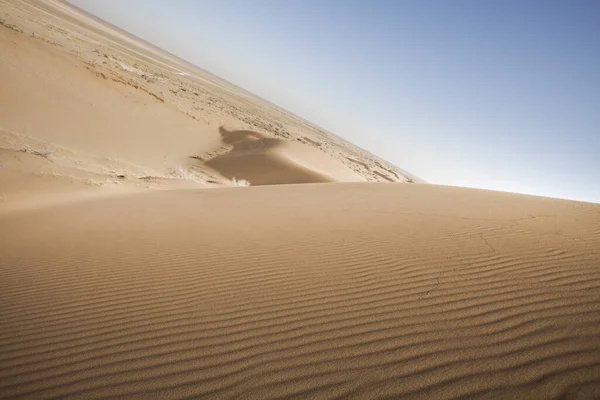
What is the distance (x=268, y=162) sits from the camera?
65.2 ft

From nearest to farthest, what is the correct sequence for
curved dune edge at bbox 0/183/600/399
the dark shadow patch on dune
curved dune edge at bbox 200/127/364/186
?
curved dune edge at bbox 0/183/600/399 < the dark shadow patch on dune < curved dune edge at bbox 200/127/364/186

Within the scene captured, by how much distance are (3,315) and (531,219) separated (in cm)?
798

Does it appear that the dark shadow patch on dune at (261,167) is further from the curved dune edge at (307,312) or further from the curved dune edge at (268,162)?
the curved dune edge at (307,312)

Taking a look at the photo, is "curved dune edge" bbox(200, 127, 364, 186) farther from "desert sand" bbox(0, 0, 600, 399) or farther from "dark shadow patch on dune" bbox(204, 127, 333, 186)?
"desert sand" bbox(0, 0, 600, 399)

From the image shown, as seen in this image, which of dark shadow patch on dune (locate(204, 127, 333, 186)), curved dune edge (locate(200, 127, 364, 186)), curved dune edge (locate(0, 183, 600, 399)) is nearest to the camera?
curved dune edge (locate(0, 183, 600, 399))

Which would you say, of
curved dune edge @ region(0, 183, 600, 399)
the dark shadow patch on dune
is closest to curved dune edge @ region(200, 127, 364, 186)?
the dark shadow patch on dune

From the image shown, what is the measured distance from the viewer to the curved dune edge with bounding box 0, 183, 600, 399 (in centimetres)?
210

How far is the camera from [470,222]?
240 inches

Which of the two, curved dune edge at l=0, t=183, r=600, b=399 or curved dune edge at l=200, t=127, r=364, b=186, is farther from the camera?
curved dune edge at l=200, t=127, r=364, b=186

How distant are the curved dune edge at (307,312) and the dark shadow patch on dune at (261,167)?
42.5 ft

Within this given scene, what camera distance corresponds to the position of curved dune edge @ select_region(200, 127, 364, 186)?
62.6ft

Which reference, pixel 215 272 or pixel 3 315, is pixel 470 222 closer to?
pixel 215 272

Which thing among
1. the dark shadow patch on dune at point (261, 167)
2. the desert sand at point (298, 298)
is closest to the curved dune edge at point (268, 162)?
the dark shadow patch on dune at point (261, 167)

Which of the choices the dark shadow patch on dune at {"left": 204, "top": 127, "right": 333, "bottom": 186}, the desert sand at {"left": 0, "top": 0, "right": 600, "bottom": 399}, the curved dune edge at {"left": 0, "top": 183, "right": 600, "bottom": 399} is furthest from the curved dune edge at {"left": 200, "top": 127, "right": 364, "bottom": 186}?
the curved dune edge at {"left": 0, "top": 183, "right": 600, "bottom": 399}
